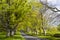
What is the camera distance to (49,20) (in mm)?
5418

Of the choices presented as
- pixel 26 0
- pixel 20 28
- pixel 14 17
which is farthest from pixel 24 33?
pixel 26 0

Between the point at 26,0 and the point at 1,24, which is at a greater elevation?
the point at 26,0

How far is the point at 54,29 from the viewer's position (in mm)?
5199

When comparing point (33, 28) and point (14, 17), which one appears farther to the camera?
point (33, 28)

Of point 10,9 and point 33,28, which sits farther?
point 33,28

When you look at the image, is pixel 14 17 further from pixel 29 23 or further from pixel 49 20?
pixel 49 20

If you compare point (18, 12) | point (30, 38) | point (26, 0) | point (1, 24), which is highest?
point (26, 0)

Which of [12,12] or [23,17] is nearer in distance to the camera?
[12,12]

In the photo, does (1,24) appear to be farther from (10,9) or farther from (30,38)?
(30,38)

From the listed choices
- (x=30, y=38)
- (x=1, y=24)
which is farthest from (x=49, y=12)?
(x=1, y=24)

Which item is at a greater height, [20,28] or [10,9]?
[10,9]

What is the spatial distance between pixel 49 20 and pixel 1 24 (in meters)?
1.38

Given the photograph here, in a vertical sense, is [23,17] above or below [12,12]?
below

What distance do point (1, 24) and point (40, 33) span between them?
45.8 inches
